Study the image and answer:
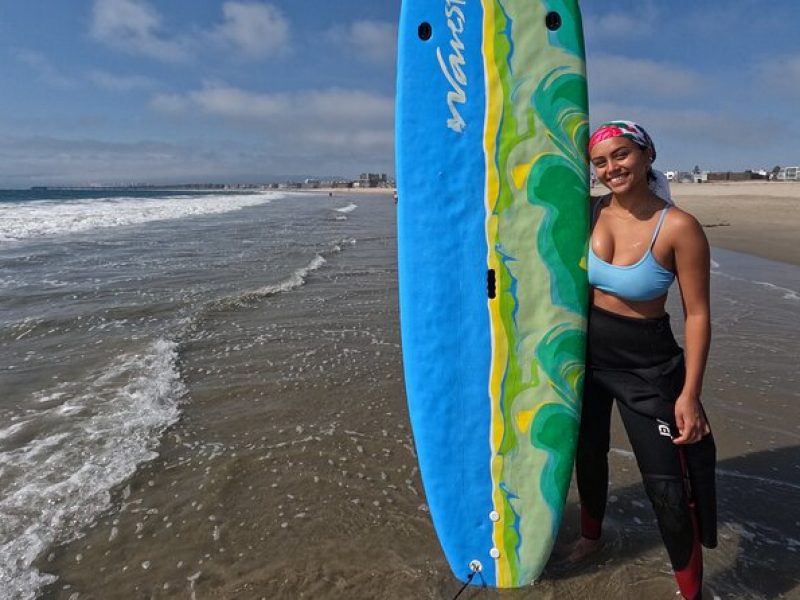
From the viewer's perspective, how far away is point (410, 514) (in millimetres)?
2639

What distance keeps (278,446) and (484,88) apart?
2463mm

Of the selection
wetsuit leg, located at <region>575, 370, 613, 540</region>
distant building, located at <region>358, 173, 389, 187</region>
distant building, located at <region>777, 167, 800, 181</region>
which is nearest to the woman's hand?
wetsuit leg, located at <region>575, 370, 613, 540</region>

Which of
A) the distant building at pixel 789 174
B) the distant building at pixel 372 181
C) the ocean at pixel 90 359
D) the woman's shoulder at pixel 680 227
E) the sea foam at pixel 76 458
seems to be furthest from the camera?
the distant building at pixel 372 181

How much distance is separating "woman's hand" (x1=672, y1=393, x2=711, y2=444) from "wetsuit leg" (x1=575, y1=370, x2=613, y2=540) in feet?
0.96

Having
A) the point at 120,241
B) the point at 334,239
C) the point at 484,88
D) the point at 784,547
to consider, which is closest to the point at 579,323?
the point at 484,88

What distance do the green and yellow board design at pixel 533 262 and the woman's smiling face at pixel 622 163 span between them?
302mm

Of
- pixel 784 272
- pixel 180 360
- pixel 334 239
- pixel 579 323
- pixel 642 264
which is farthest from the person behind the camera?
pixel 334 239

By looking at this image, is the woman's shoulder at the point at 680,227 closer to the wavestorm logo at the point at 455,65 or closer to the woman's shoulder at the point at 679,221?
the woman's shoulder at the point at 679,221

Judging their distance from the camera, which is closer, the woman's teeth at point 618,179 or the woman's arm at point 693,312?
the woman's arm at point 693,312

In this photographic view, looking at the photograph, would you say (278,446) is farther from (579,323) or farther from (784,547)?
(784,547)

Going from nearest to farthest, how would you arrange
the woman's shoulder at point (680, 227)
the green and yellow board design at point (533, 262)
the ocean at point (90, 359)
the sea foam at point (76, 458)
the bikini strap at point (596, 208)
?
the woman's shoulder at point (680, 227) → the bikini strap at point (596, 208) → the green and yellow board design at point (533, 262) → the sea foam at point (76, 458) → the ocean at point (90, 359)

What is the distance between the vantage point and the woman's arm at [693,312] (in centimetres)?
159

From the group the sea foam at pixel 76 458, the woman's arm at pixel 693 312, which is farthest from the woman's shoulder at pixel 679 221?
the sea foam at pixel 76 458

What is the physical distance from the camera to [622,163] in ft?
5.61
